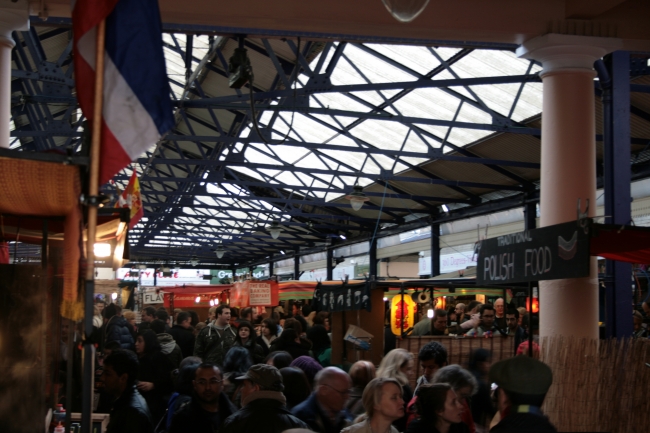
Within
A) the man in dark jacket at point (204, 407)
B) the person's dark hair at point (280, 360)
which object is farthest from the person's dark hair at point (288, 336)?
the man in dark jacket at point (204, 407)

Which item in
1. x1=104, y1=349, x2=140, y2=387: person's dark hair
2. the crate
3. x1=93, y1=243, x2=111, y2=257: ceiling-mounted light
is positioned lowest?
the crate

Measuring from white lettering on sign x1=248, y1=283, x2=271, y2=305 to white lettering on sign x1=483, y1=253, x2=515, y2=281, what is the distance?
8984 millimetres

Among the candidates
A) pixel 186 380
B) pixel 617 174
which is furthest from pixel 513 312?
pixel 186 380

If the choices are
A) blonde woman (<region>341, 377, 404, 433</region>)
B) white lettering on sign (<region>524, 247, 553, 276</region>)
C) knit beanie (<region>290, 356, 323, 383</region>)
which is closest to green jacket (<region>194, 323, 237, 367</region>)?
knit beanie (<region>290, 356, 323, 383</region>)

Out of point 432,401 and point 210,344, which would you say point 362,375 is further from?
point 210,344

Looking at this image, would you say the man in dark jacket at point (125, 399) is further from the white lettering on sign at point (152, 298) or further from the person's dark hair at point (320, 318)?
the white lettering on sign at point (152, 298)

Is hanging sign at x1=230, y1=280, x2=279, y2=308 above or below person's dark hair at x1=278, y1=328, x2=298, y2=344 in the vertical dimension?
above

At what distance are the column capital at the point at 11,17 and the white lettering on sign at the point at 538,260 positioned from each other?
5.02 m

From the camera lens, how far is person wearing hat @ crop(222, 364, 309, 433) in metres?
4.47

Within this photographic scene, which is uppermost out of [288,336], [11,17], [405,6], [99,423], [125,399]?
[11,17]

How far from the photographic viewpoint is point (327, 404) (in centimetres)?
543

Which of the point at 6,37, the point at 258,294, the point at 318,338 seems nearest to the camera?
the point at 6,37

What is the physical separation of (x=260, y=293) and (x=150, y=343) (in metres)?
6.60

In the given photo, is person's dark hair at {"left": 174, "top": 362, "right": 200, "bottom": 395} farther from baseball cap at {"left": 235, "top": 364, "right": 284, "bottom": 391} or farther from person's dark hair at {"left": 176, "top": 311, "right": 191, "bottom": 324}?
person's dark hair at {"left": 176, "top": 311, "right": 191, "bottom": 324}
